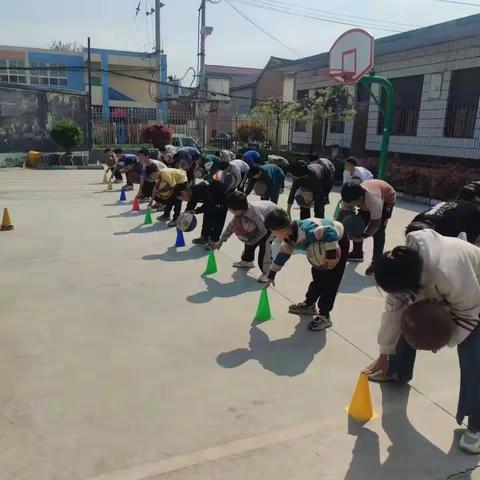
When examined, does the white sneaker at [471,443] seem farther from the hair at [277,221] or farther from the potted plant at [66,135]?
the potted plant at [66,135]

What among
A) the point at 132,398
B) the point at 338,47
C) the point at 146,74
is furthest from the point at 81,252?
the point at 146,74

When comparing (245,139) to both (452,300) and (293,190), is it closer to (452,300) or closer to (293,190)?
(293,190)

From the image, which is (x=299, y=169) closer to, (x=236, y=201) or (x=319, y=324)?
(x=236, y=201)

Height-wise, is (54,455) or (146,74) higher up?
(146,74)

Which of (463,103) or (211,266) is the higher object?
(463,103)

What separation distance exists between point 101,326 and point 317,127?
60.9 ft

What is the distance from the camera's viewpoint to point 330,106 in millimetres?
19219

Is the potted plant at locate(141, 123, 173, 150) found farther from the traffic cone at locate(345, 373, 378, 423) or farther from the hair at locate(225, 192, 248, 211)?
the traffic cone at locate(345, 373, 378, 423)

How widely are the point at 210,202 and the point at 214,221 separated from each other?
1.13 ft

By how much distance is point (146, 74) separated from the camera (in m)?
42.5

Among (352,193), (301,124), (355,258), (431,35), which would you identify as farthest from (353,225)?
(301,124)

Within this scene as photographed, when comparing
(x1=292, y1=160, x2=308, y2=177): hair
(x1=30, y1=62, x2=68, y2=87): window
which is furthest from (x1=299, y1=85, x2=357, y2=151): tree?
(x1=30, y1=62, x2=68, y2=87): window

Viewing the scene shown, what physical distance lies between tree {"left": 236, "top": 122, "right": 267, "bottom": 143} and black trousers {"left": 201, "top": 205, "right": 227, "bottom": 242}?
19163mm

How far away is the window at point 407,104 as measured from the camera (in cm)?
1562
